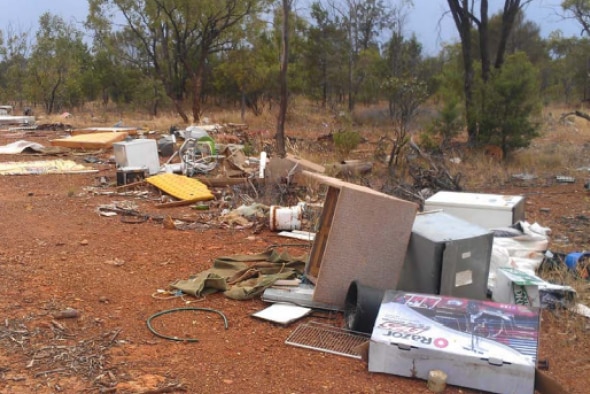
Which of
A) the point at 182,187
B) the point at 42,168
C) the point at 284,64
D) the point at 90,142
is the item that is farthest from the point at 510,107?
the point at 90,142

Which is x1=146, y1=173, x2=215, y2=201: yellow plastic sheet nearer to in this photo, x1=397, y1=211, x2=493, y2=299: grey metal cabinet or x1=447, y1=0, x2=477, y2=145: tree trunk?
x1=397, y1=211, x2=493, y2=299: grey metal cabinet

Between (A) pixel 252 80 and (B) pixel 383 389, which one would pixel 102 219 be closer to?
(B) pixel 383 389

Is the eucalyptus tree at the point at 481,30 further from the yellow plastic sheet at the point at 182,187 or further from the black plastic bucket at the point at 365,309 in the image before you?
the black plastic bucket at the point at 365,309

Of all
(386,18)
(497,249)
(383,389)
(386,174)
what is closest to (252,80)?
(386,18)

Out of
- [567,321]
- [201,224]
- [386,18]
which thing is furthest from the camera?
[386,18]

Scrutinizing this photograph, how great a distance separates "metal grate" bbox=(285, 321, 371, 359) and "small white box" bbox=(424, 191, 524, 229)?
6.70 ft

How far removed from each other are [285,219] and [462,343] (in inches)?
137

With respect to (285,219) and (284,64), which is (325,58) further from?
(285,219)

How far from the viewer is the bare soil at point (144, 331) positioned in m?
3.01

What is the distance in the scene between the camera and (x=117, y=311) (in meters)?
3.88

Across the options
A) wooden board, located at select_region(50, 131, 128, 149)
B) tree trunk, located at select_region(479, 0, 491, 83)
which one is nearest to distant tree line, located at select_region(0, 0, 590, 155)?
tree trunk, located at select_region(479, 0, 491, 83)

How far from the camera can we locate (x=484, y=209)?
533 centimetres

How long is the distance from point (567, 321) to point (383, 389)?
1523mm

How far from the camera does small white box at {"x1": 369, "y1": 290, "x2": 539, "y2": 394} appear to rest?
2961mm
